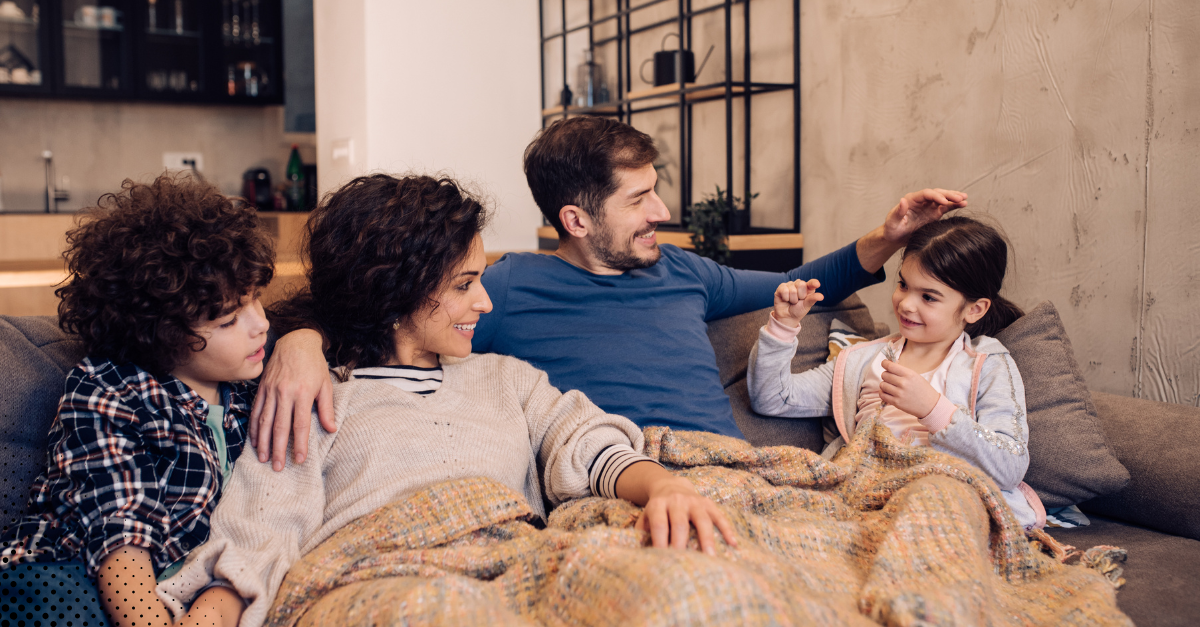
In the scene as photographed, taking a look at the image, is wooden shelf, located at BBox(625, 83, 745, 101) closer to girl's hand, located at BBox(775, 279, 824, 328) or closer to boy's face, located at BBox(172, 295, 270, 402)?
girl's hand, located at BBox(775, 279, 824, 328)

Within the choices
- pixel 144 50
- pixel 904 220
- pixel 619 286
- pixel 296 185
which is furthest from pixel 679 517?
pixel 144 50

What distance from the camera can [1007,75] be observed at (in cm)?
227

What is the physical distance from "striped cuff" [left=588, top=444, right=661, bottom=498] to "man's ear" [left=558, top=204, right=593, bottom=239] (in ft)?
1.95

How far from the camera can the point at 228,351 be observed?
111cm

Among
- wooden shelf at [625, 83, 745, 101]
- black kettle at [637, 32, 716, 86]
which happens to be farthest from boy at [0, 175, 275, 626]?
black kettle at [637, 32, 716, 86]

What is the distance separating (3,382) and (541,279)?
92cm

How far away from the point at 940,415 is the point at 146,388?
49.6 inches

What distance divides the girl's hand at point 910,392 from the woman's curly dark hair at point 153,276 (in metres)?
1.07

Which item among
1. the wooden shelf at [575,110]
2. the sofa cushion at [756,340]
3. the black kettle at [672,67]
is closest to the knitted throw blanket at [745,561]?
the sofa cushion at [756,340]

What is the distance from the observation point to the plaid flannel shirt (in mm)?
963

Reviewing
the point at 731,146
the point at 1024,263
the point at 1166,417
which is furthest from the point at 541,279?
the point at 731,146

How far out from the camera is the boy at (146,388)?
3.16 feet

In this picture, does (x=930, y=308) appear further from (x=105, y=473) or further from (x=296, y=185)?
(x=296, y=185)

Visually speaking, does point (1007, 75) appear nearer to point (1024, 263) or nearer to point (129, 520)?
point (1024, 263)
